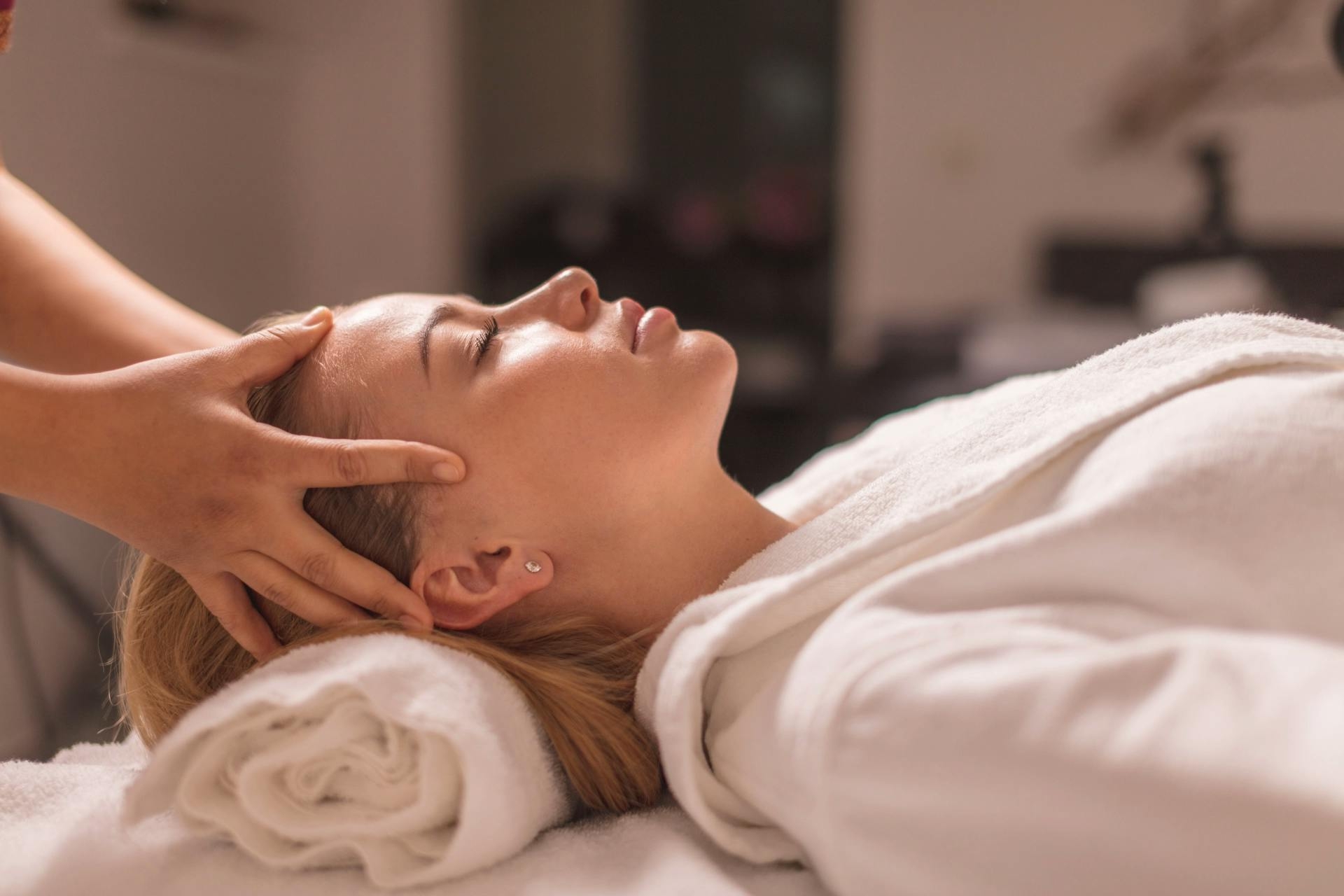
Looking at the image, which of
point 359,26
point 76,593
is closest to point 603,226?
point 359,26

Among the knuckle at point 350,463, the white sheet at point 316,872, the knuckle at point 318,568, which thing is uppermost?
the knuckle at point 350,463

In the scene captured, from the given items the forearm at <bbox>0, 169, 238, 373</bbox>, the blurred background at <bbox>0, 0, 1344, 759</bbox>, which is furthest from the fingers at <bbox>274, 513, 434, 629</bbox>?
the blurred background at <bbox>0, 0, 1344, 759</bbox>

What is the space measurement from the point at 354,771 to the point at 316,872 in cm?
8

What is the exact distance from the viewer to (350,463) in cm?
79

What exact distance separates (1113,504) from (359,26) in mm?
4090

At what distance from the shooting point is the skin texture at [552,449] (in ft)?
2.81

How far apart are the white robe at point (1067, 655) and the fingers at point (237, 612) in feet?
1.01

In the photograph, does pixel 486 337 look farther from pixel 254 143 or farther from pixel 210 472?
pixel 254 143

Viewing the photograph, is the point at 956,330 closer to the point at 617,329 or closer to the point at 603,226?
the point at 603,226

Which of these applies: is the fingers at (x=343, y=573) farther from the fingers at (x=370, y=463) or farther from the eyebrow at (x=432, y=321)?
the eyebrow at (x=432, y=321)

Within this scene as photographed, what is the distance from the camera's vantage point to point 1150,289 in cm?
283

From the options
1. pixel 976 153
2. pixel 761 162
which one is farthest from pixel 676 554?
pixel 761 162

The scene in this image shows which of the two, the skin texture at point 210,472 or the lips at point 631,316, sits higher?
the lips at point 631,316

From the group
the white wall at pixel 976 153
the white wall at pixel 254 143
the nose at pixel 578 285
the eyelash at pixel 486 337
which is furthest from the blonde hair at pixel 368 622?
the white wall at pixel 976 153
